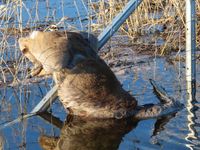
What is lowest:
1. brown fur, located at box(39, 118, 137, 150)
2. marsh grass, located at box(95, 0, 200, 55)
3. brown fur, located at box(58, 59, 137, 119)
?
brown fur, located at box(39, 118, 137, 150)

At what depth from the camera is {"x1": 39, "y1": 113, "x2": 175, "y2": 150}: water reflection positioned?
17.4 ft

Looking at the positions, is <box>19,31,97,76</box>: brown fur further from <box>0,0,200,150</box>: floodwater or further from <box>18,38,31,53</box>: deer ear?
<box>0,0,200,150</box>: floodwater

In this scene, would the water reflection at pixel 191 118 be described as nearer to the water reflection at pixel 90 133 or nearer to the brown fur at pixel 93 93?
the water reflection at pixel 90 133

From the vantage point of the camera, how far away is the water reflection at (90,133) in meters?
5.30

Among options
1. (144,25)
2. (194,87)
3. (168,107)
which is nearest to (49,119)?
(168,107)

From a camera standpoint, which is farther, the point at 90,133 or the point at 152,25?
the point at 152,25

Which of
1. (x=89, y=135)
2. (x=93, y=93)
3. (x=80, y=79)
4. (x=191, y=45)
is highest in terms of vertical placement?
(x=191, y=45)

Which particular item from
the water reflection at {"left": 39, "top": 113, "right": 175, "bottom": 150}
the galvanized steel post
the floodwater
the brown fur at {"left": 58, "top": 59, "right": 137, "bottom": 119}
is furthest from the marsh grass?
the water reflection at {"left": 39, "top": 113, "right": 175, "bottom": 150}

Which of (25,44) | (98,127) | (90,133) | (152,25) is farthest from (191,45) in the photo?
(152,25)

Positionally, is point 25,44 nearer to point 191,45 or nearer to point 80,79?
point 80,79

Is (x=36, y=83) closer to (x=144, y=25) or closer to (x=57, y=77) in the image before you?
(x=57, y=77)

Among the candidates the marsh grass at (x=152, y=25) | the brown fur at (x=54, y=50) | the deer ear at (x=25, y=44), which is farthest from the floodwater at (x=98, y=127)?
the marsh grass at (x=152, y=25)

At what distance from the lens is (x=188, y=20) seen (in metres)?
6.61

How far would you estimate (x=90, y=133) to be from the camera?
18.4 feet
